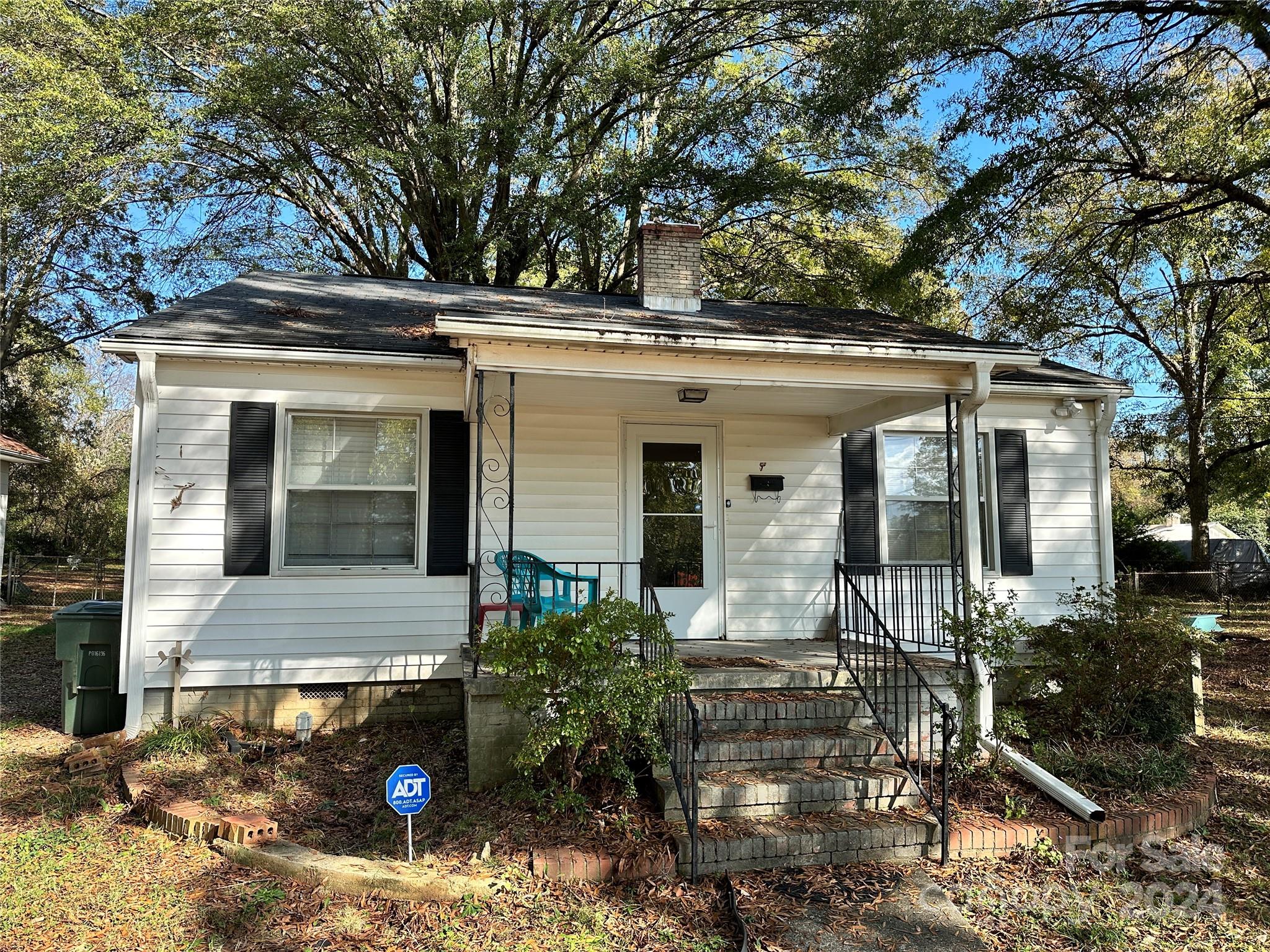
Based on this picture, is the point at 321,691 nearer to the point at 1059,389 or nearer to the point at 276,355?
the point at 276,355

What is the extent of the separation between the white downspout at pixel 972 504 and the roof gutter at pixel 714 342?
0.23 m

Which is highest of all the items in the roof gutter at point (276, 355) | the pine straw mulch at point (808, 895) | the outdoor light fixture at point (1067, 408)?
the roof gutter at point (276, 355)

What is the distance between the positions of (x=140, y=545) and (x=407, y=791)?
3650 mm

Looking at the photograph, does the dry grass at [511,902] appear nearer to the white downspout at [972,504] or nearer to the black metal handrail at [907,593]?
the white downspout at [972,504]

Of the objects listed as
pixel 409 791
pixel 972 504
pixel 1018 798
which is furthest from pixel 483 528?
pixel 1018 798

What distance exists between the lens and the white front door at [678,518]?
7.41 meters

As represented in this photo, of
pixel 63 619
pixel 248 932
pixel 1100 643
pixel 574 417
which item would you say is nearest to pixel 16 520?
pixel 63 619

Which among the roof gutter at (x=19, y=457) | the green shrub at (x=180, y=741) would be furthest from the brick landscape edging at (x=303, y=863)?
the roof gutter at (x=19, y=457)

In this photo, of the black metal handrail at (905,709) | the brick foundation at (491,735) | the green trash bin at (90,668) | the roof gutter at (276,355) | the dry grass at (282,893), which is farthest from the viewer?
the green trash bin at (90,668)

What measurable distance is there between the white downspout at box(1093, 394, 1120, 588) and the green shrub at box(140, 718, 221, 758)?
8.41 m

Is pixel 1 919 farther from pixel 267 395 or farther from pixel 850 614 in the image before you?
pixel 850 614

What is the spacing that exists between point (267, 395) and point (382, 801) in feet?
11.3

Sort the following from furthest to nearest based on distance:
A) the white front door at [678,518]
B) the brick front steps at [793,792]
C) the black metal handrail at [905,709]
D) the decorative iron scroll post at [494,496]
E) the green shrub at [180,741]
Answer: the white front door at [678,518] < the decorative iron scroll post at [494,496] < the green shrub at [180,741] < the black metal handrail at [905,709] < the brick front steps at [793,792]

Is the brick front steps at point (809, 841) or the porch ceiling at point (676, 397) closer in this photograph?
the brick front steps at point (809, 841)
